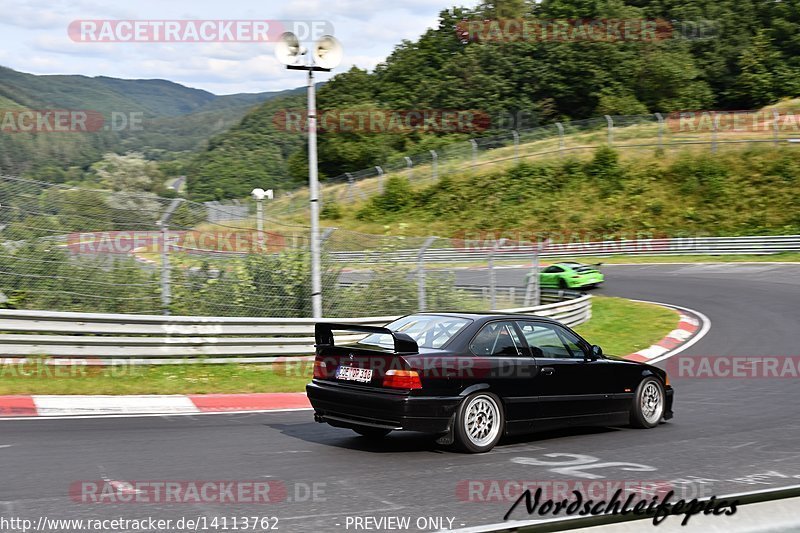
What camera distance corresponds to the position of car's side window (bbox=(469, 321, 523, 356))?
8250 mm

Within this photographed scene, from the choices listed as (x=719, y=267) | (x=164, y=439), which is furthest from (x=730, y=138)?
(x=164, y=439)

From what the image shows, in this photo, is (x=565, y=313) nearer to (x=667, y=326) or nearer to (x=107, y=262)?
(x=667, y=326)

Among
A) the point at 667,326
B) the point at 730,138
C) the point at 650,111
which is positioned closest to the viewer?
the point at 667,326

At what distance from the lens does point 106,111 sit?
4744 inches

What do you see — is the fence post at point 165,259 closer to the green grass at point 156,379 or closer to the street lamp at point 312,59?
the green grass at point 156,379

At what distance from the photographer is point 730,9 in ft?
260

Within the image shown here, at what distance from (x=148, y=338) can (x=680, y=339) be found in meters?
11.8

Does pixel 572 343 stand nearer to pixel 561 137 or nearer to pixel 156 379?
pixel 156 379

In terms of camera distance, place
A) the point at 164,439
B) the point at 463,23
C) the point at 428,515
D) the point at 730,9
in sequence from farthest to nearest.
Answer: the point at 463,23
the point at 730,9
the point at 164,439
the point at 428,515

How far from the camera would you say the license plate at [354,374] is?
791 cm

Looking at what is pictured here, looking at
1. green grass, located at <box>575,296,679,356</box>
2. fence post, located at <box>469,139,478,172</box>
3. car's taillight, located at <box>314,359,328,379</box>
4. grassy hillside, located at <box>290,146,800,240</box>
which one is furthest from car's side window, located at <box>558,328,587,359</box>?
fence post, located at <box>469,139,478,172</box>

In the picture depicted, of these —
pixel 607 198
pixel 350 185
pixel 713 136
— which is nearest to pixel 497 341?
pixel 607 198

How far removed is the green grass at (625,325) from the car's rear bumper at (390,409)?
998cm

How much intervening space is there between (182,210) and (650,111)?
202ft
